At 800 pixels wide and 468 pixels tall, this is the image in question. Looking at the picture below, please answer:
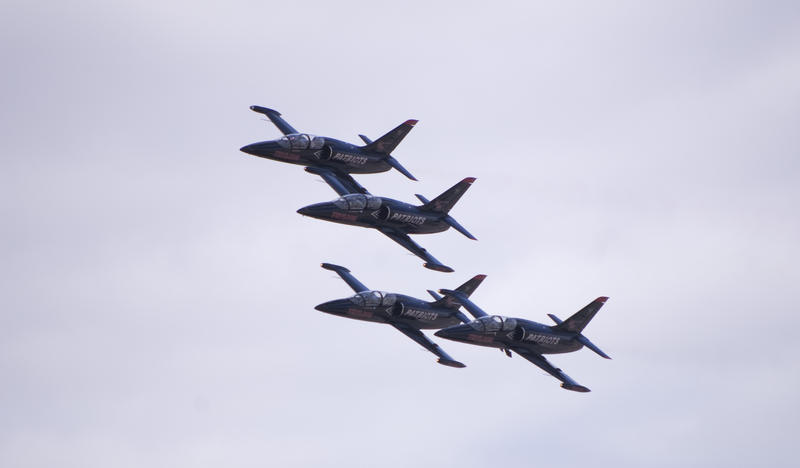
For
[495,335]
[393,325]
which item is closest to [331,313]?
[393,325]

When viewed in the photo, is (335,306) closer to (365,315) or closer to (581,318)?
(365,315)

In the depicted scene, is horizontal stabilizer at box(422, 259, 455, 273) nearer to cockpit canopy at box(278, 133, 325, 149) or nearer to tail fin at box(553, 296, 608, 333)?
tail fin at box(553, 296, 608, 333)

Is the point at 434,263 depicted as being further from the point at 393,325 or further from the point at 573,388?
the point at 573,388

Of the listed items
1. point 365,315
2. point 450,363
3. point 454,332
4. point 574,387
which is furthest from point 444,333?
point 574,387

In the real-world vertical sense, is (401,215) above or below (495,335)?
above

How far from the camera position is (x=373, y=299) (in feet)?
338

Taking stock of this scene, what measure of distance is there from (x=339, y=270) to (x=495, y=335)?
43.7ft

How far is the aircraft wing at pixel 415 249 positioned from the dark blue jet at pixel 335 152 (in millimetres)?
5122

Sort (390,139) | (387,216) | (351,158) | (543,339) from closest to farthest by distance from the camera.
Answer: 1. (543,339)
2. (387,216)
3. (351,158)
4. (390,139)

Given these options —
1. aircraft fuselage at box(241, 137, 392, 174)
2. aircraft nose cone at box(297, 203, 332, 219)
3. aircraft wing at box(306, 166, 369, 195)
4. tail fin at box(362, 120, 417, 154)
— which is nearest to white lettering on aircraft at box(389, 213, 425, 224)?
aircraft wing at box(306, 166, 369, 195)

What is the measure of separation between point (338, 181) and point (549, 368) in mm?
21818

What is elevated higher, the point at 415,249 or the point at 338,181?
the point at 338,181

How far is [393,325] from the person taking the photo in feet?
340

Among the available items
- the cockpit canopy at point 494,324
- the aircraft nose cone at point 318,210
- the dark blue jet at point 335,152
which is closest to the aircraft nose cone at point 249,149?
the dark blue jet at point 335,152
